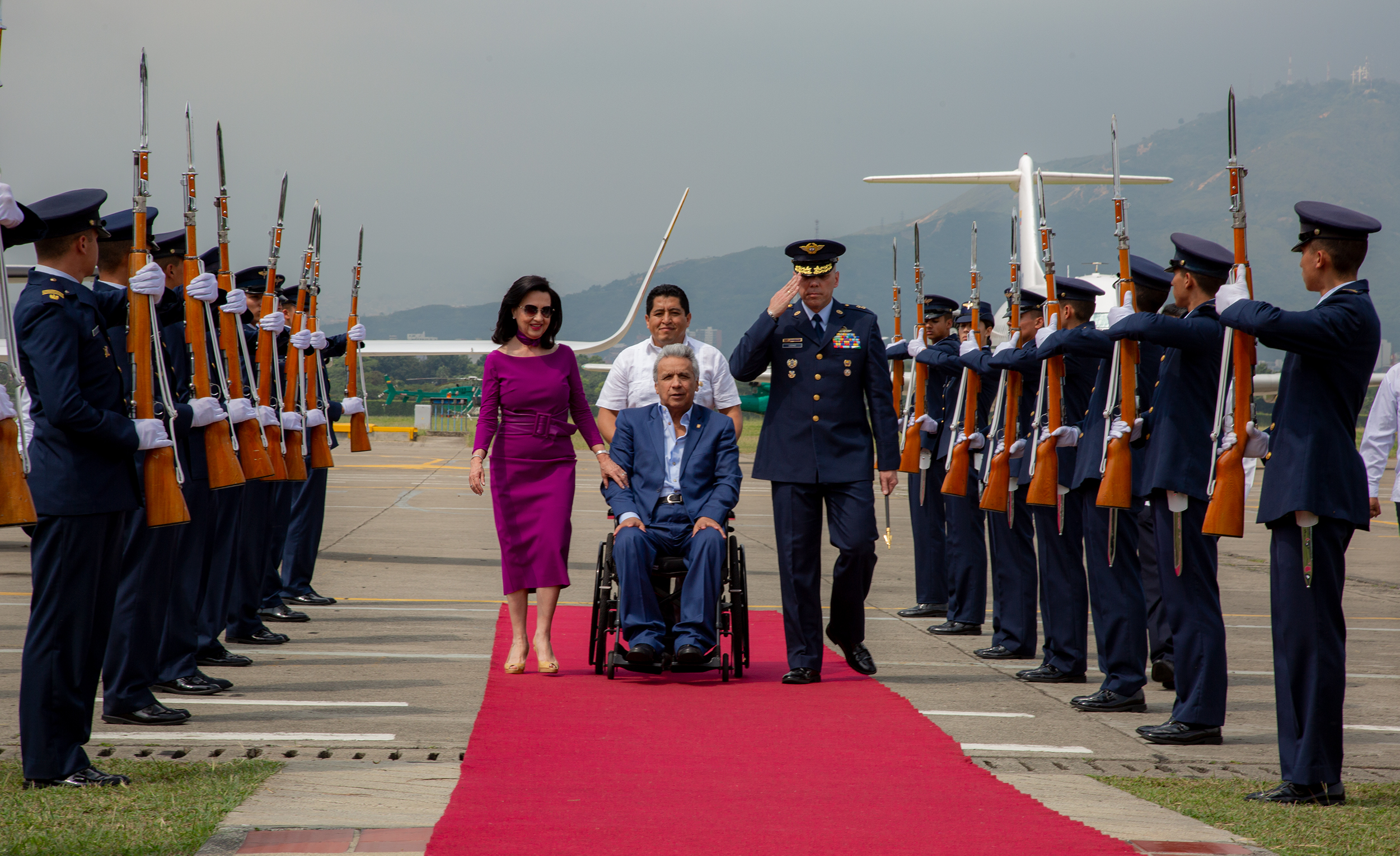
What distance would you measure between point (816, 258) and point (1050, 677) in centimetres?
248

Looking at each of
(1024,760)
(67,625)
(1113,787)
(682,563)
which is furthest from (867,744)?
(67,625)

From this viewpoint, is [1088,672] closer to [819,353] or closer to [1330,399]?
[819,353]

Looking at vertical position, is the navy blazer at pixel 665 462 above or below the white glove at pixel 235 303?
below

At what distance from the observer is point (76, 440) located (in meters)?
4.41

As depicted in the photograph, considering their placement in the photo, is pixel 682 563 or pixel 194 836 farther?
pixel 682 563

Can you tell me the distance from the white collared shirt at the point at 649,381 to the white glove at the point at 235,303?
1.98m

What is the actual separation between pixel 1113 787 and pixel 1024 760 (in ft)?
1.45

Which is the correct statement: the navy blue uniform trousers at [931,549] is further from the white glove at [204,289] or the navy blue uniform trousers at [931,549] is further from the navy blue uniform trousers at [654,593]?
the white glove at [204,289]

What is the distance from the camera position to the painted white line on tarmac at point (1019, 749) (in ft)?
16.2

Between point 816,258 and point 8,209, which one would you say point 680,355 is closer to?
point 816,258

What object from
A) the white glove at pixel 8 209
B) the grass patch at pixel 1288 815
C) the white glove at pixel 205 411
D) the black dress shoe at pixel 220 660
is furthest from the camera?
the black dress shoe at pixel 220 660

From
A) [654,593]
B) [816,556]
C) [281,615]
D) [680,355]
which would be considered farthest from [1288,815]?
[281,615]

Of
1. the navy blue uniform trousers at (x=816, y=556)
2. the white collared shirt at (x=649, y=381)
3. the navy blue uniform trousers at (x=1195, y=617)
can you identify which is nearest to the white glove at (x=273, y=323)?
the white collared shirt at (x=649, y=381)

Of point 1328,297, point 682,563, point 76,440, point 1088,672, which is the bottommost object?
point 1088,672
